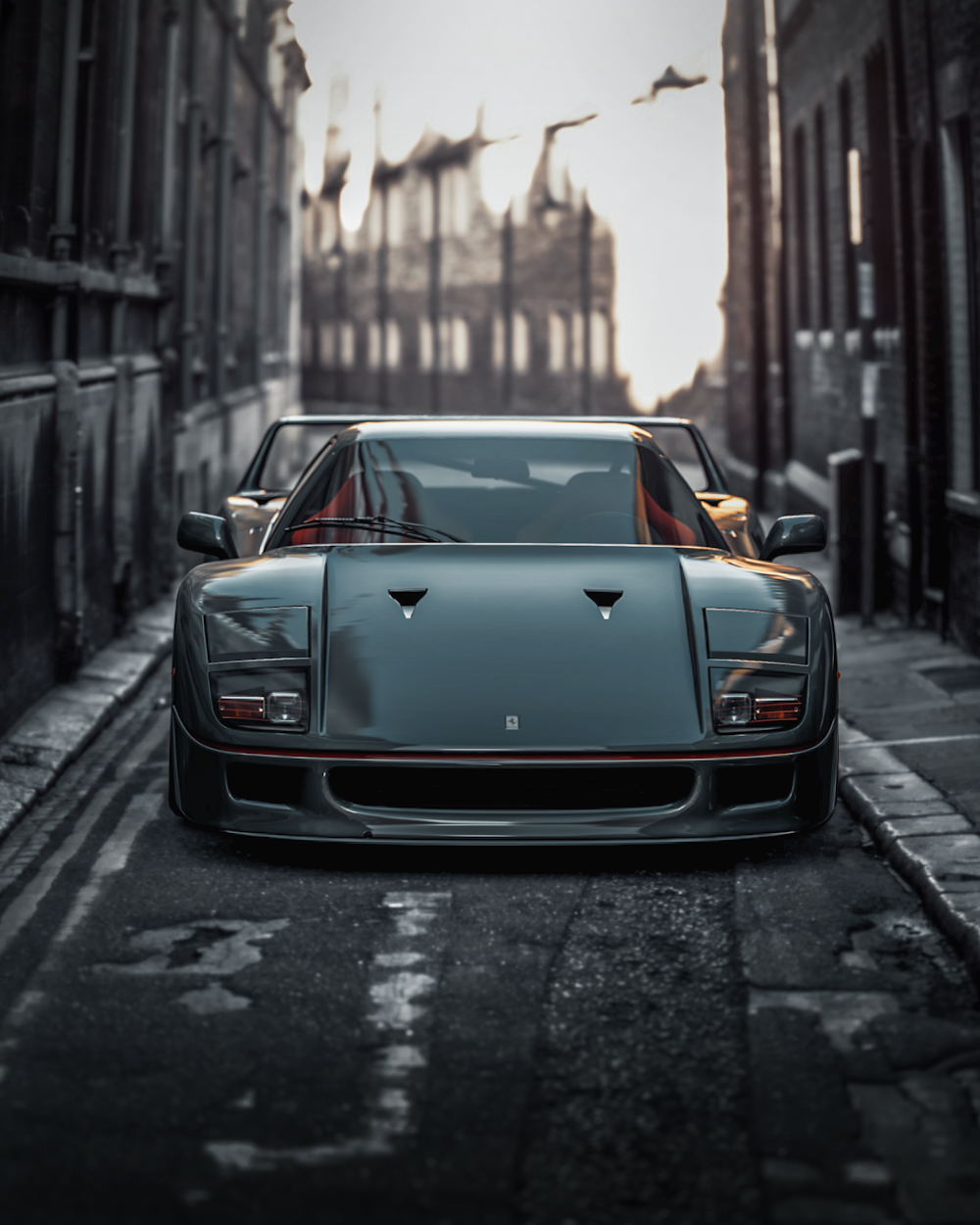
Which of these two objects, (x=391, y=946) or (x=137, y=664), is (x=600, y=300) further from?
(x=391, y=946)

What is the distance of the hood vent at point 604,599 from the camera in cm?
557

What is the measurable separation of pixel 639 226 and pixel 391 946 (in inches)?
1505

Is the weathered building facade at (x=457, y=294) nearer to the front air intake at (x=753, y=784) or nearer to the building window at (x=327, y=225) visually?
the building window at (x=327, y=225)

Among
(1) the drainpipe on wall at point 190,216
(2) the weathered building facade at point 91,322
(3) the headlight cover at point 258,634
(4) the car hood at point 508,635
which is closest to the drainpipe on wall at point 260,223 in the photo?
(2) the weathered building facade at point 91,322

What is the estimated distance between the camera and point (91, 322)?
36.9ft

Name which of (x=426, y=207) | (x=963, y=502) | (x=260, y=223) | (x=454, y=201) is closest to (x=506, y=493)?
(x=963, y=502)

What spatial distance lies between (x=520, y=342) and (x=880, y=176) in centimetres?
3120

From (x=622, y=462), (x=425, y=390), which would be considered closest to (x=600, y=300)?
(x=425, y=390)

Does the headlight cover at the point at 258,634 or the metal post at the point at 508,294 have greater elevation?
the headlight cover at the point at 258,634

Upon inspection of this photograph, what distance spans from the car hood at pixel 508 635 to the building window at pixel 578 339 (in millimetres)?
38423

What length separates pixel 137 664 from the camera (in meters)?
10.3

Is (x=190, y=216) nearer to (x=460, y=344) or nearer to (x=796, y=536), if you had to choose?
(x=796, y=536)

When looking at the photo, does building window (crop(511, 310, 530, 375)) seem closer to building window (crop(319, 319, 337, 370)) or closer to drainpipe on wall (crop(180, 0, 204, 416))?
building window (crop(319, 319, 337, 370))

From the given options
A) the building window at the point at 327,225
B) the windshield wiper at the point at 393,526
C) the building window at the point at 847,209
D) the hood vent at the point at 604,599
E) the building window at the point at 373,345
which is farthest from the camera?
the building window at the point at 327,225
